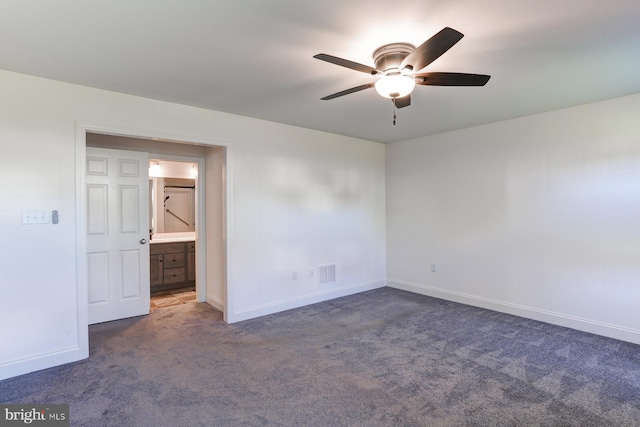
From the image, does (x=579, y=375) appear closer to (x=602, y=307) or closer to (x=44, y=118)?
(x=602, y=307)

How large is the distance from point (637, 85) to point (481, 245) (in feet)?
7.38

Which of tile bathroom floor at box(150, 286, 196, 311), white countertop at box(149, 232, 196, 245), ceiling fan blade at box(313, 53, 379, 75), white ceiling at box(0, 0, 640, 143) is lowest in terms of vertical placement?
tile bathroom floor at box(150, 286, 196, 311)

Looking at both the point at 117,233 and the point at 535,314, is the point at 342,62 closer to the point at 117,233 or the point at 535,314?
the point at 117,233

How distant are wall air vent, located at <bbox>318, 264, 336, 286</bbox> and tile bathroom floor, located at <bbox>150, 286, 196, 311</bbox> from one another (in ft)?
6.15

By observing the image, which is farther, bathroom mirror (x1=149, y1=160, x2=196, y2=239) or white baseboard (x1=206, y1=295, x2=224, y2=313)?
bathroom mirror (x1=149, y1=160, x2=196, y2=239)

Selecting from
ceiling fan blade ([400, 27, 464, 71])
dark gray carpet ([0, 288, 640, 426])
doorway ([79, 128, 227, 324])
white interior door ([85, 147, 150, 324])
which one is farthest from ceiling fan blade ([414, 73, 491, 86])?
white interior door ([85, 147, 150, 324])

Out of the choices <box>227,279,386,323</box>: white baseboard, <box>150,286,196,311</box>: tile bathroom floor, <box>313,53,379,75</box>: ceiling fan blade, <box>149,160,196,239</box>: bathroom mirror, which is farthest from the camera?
<box>149,160,196,239</box>: bathroom mirror

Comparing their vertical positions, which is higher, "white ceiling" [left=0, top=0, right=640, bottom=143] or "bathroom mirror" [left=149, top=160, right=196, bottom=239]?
"white ceiling" [left=0, top=0, right=640, bottom=143]

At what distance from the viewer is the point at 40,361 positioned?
106 inches

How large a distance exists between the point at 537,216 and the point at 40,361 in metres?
5.17

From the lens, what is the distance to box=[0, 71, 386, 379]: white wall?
2.63 metres
